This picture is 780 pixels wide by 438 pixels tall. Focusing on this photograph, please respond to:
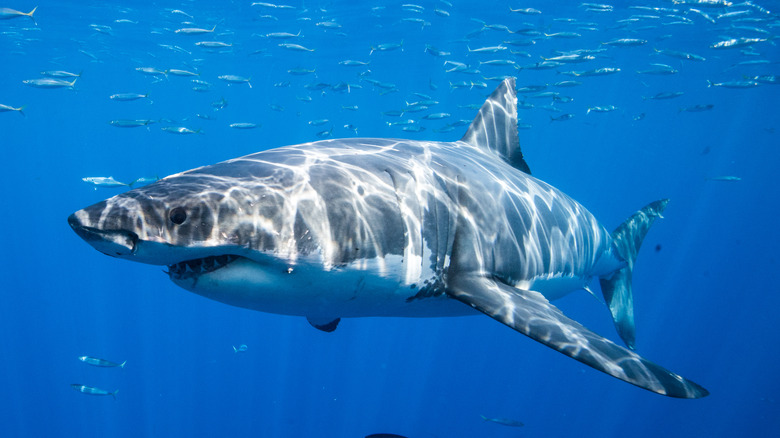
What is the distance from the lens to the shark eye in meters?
1.89

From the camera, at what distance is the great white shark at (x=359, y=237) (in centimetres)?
195

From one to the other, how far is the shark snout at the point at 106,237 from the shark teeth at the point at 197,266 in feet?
0.96

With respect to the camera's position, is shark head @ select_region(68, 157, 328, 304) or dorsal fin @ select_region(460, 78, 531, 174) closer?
shark head @ select_region(68, 157, 328, 304)

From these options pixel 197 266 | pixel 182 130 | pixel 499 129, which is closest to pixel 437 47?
pixel 182 130

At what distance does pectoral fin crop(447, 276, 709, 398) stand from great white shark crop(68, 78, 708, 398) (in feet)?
0.03

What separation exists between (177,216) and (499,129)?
3.80 m

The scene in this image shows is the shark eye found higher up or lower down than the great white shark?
higher up

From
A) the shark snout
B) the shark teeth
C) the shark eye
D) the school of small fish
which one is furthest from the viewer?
the school of small fish

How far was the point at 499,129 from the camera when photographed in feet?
16.3

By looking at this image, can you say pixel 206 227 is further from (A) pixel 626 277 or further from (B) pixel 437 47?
(B) pixel 437 47

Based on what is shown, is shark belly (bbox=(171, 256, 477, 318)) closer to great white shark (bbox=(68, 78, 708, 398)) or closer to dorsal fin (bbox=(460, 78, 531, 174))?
great white shark (bbox=(68, 78, 708, 398))

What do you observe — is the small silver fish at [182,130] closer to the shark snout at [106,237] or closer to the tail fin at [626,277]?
the tail fin at [626,277]

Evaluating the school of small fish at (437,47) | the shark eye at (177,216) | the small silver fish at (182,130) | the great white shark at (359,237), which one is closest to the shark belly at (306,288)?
the great white shark at (359,237)

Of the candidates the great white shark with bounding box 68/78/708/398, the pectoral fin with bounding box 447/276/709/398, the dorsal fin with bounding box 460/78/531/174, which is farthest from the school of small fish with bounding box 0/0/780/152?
the pectoral fin with bounding box 447/276/709/398
